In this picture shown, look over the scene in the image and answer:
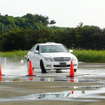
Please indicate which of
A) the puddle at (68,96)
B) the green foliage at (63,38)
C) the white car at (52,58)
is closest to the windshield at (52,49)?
the white car at (52,58)

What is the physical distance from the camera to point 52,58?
24656 millimetres

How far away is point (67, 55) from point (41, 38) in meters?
75.8

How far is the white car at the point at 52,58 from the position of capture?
24578 millimetres

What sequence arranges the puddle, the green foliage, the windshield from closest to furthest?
1. the puddle
2. the windshield
3. the green foliage

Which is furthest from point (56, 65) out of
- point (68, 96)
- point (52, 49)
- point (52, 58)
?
point (68, 96)

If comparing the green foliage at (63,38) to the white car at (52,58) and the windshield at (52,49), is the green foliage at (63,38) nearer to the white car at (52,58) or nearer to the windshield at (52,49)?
the windshield at (52,49)

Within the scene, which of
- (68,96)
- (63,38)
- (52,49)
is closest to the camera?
(68,96)

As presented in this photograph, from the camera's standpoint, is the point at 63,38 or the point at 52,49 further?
the point at 63,38

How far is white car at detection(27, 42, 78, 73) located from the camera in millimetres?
24578

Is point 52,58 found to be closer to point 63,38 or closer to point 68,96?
point 68,96

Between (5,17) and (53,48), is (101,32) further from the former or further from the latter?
(5,17)

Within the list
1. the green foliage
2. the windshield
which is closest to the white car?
the windshield

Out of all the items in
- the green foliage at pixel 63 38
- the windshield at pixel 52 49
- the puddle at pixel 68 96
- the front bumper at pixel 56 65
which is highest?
the green foliage at pixel 63 38

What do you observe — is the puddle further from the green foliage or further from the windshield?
the green foliage
